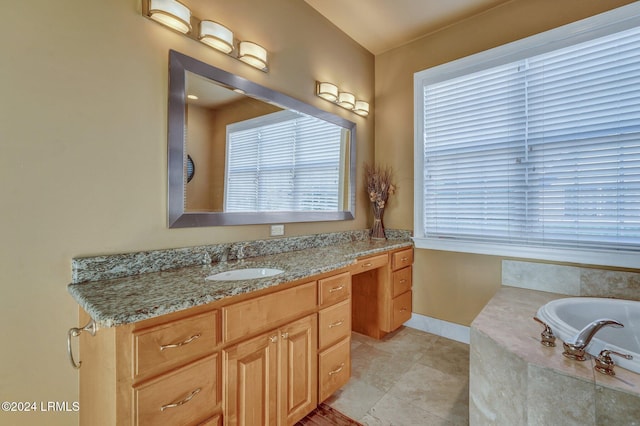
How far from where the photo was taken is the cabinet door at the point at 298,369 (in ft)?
4.50

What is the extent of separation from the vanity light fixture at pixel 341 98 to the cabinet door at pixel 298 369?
1.87 metres

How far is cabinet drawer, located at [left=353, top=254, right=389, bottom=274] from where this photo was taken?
2.10 metres

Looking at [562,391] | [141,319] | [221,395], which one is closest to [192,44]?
[141,319]

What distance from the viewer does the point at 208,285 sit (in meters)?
1.18

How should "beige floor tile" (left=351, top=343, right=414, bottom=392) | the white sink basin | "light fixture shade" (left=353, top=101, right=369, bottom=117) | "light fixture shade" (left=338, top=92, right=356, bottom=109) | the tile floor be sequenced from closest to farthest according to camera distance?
the white sink basin < the tile floor < "beige floor tile" (left=351, top=343, right=414, bottom=392) < "light fixture shade" (left=338, top=92, right=356, bottom=109) < "light fixture shade" (left=353, top=101, right=369, bottom=117)

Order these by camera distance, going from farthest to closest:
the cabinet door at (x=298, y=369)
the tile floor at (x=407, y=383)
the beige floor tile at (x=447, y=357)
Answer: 1. the beige floor tile at (x=447, y=357)
2. the tile floor at (x=407, y=383)
3. the cabinet door at (x=298, y=369)

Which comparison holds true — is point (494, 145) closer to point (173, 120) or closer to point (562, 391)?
point (562, 391)

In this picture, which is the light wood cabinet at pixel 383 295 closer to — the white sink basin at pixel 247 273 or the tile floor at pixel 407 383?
the tile floor at pixel 407 383

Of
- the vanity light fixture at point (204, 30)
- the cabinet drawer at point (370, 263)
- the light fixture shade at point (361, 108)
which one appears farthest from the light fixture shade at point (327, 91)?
the cabinet drawer at point (370, 263)

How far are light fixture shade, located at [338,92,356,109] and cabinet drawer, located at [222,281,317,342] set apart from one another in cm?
184

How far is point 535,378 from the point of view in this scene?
1072 mm

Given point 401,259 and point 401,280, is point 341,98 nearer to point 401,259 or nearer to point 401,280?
point 401,259

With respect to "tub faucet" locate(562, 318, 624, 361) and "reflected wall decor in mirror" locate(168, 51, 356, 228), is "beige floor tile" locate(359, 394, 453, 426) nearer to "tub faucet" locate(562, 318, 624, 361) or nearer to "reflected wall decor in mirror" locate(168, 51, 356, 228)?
"tub faucet" locate(562, 318, 624, 361)

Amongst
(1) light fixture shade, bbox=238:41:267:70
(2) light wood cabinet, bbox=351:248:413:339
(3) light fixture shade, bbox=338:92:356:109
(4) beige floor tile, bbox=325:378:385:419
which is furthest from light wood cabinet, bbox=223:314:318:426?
(3) light fixture shade, bbox=338:92:356:109
